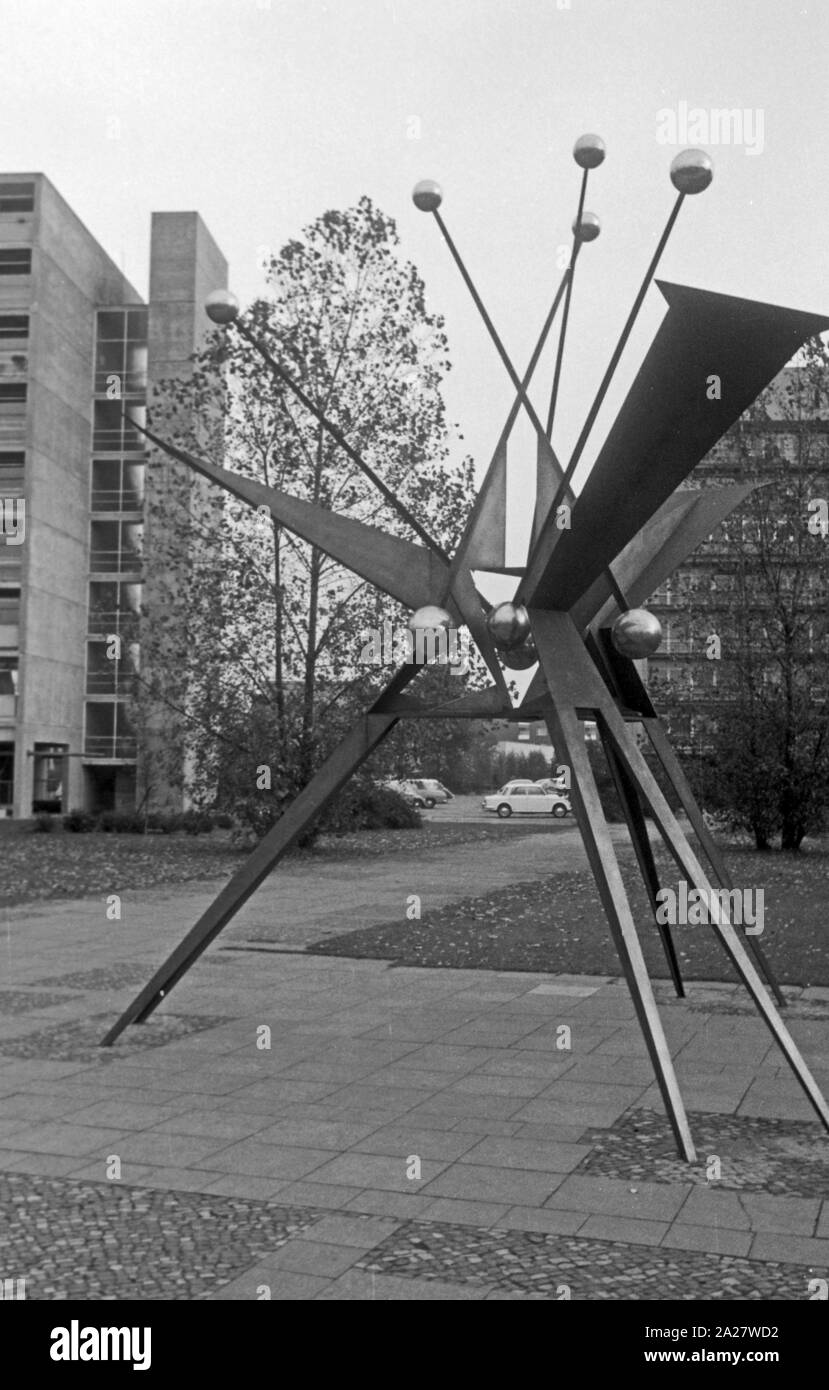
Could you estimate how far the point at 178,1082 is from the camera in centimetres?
713

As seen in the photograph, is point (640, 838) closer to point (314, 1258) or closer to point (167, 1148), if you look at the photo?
point (167, 1148)

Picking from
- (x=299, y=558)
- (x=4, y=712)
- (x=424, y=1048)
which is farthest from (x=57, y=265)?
(x=424, y=1048)

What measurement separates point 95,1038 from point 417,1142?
3.06 meters

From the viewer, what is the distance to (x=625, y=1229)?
15.8 feet

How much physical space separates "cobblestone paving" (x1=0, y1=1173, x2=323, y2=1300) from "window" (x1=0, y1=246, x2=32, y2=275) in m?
44.2

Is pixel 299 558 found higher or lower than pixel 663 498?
higher

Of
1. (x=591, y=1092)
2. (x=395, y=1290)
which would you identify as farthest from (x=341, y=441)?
(x=395, y=1290)

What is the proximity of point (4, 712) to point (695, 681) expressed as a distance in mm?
25460

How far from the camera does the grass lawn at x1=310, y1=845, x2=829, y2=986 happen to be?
1128cm

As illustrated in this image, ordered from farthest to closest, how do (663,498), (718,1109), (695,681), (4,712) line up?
1. (4,712)
2. (695,681)
3. (718,1109)
4. (663,498)

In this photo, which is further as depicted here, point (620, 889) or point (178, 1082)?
point (178, 1082)

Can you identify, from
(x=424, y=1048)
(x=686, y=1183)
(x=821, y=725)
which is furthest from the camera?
(x=821, y=725)
